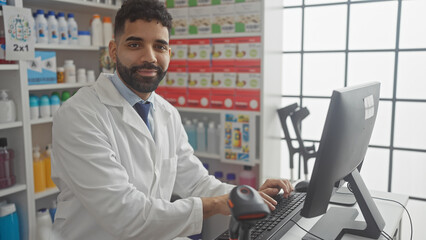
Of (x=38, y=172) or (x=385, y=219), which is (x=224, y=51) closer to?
(x=38, y=172)

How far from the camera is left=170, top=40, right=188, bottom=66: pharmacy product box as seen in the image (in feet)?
10.5

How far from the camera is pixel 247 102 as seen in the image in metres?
2.99

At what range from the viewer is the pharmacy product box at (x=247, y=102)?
295 cm

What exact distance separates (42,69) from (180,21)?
115cm

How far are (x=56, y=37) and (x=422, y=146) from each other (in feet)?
9.27

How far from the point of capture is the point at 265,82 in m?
2.92

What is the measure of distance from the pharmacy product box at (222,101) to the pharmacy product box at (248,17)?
529 millimetres

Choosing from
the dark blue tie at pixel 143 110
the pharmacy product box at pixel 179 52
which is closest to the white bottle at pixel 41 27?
the pharmacy product box at pixel 179 52

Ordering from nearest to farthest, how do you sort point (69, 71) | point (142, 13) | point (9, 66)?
1. point (142, 13)
2. point (9, 66)
3. point (69, 71)

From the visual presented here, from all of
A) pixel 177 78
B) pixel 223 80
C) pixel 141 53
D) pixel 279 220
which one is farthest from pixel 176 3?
pixel 279 220

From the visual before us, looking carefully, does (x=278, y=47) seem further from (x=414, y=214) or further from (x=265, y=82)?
(x=414, y=214)

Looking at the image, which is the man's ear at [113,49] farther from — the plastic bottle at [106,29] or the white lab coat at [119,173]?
the plastic bottle at [106,29]

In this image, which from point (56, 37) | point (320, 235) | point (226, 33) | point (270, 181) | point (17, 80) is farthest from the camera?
point (226, 33)

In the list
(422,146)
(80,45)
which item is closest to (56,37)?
(80,45)
